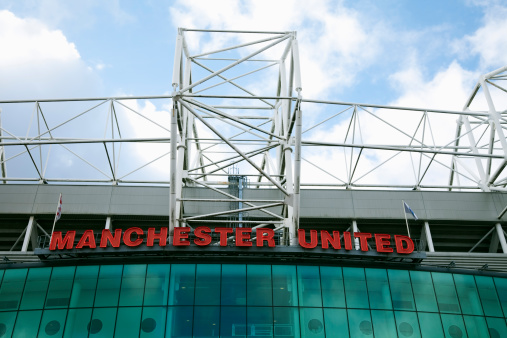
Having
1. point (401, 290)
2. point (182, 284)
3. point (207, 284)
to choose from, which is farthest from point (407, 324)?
point (182, 284)

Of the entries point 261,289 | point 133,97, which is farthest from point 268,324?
point 133,97

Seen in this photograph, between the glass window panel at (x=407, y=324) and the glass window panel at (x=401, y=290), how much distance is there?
1.24 feet

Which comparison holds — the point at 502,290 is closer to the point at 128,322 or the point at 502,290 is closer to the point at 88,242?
the point at 128,322

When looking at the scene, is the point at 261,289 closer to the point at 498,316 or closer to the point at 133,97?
the point at 498,316

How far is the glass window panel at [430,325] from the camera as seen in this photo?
96.6 ft

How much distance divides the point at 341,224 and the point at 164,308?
18.9m

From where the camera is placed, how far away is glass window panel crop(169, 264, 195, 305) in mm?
29250

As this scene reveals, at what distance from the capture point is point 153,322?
93.1 feet

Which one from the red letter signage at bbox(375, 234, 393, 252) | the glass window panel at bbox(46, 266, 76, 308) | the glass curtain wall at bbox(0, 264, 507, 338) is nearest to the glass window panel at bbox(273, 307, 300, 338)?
the glass curtain wall at bbox(0, 264, 507, 338)

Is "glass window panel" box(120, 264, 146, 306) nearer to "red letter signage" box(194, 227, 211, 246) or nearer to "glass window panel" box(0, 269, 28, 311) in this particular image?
"red letter signage" box(194, 227, 211, 246)

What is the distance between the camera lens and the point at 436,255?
3631 centimetres

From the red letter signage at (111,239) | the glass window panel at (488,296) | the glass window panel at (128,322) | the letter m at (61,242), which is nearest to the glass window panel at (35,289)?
the letter m at (61,242)

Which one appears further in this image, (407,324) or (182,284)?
(182,284)

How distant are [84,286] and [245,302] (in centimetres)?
983
